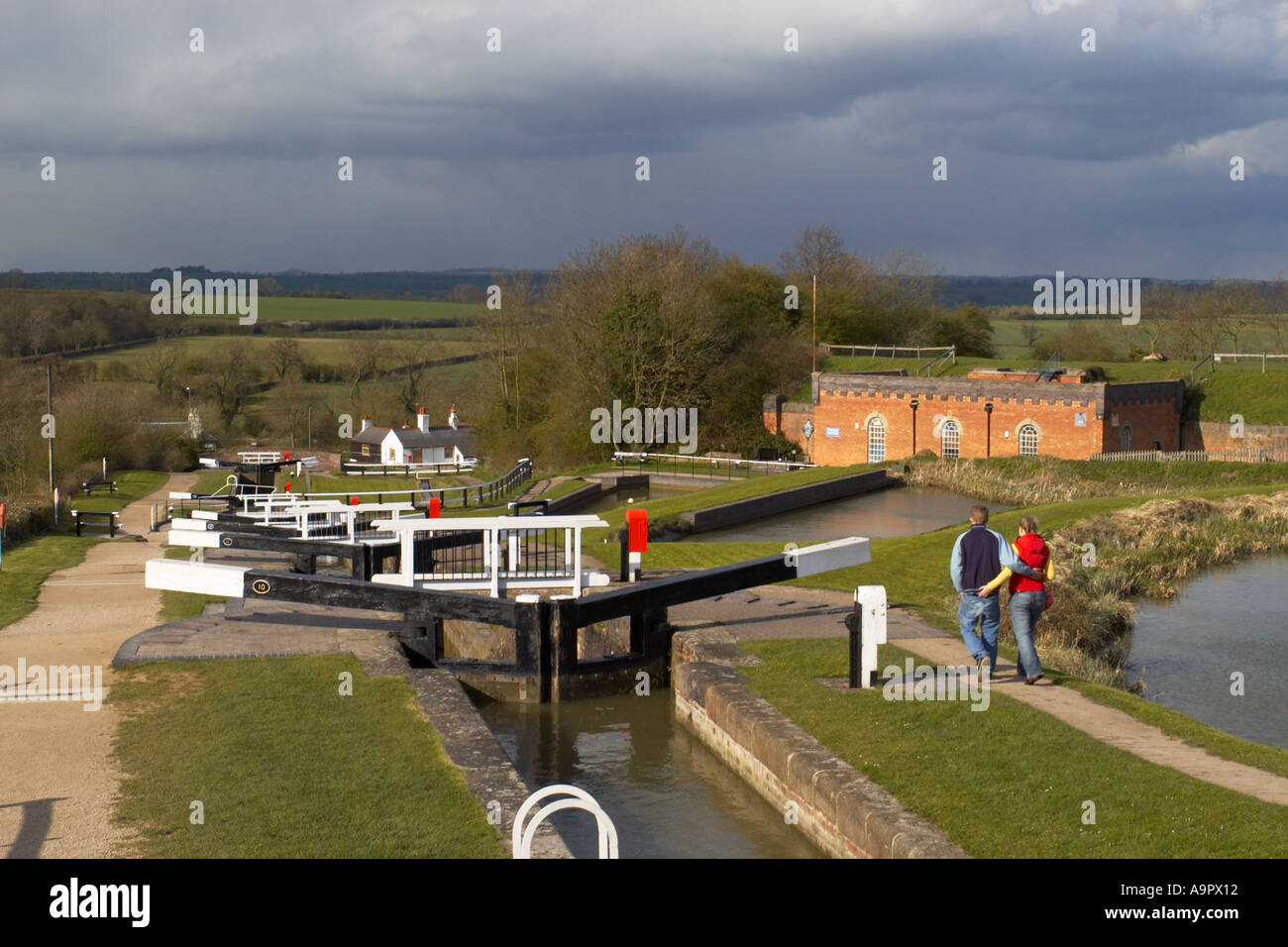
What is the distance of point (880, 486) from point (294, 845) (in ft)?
113

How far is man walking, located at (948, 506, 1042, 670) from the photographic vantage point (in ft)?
36.4

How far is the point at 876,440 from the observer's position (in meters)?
46.0

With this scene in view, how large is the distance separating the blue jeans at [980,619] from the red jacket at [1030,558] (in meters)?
0.33

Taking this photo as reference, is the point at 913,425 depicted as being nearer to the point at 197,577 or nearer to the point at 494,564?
the point at 494,564

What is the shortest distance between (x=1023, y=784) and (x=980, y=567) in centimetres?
290

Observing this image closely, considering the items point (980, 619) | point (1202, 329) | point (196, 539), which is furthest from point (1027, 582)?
point (1202, 329)

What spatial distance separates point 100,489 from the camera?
42500mm

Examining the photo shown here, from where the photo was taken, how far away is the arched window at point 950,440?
43.2m

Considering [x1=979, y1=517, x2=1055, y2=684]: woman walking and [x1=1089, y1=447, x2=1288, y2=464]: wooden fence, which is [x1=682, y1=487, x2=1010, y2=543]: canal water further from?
[x1=979, y1=517, x2=1055, y2=684]: woman walking

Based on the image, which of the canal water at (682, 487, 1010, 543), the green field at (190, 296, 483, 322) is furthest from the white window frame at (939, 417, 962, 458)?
the green field at (190, 296, 483, 322)

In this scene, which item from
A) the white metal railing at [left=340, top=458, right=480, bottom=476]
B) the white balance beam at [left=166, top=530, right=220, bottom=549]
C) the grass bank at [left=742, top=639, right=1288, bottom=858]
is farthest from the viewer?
the white metal railing at [left=340, top=458, right=480, bottom=476]

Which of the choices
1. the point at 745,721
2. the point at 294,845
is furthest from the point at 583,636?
the point at 294,845

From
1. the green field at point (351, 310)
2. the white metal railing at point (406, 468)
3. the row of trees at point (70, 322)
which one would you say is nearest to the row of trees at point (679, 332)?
the white metal railing at point (406, 468)
